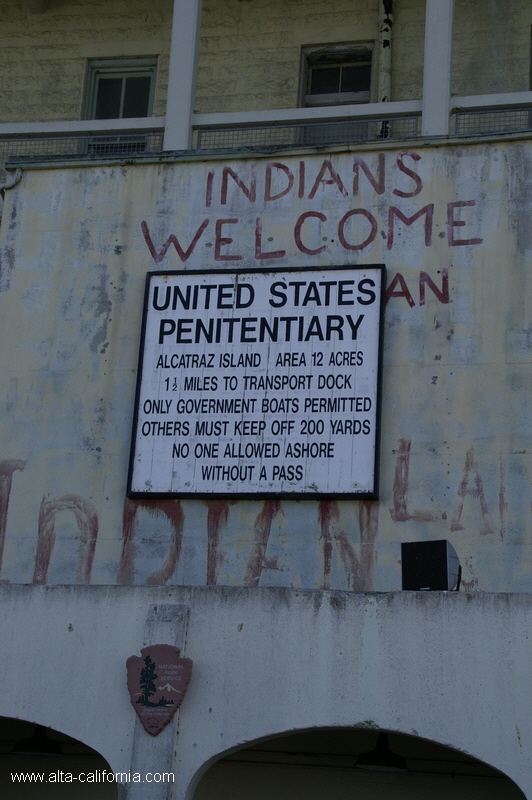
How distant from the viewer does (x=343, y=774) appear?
11.8m

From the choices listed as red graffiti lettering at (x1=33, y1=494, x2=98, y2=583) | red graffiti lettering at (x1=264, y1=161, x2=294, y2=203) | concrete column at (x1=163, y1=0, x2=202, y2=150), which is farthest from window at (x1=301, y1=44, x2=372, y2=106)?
red graffiti lettering at (x1=33, y1=494, x2=98, y2=583)

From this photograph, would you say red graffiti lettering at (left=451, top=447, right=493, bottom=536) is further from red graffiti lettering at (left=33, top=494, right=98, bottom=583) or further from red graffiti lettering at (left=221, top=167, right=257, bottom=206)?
red graffiti lettering at (left=221, top=167, right=257, bottom=206)

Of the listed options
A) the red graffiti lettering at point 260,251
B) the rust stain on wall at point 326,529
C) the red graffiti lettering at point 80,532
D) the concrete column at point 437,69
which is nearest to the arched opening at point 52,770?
the red graffiti lettering at point 80,532

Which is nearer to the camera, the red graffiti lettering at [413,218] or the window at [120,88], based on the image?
the red graffiti lettering at [413,218]

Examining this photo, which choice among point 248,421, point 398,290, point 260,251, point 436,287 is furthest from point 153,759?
point 260,251

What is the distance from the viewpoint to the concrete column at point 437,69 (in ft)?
43.5

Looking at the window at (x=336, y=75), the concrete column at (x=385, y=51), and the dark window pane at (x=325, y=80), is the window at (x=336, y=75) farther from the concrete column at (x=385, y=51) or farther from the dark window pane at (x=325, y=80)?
the concrete column at (x=385, y=51)

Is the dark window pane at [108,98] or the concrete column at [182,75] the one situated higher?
the dark window pane at [108,98]

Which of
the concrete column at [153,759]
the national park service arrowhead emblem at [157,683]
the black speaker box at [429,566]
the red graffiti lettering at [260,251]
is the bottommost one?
the concrete column at [153,759]

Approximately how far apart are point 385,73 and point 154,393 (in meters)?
5.49

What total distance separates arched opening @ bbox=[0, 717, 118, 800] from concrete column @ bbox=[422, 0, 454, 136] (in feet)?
23.5

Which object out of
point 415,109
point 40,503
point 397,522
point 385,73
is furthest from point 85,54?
point 397,522

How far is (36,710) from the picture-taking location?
992 cm

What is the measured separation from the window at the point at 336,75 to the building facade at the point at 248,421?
185 cm
